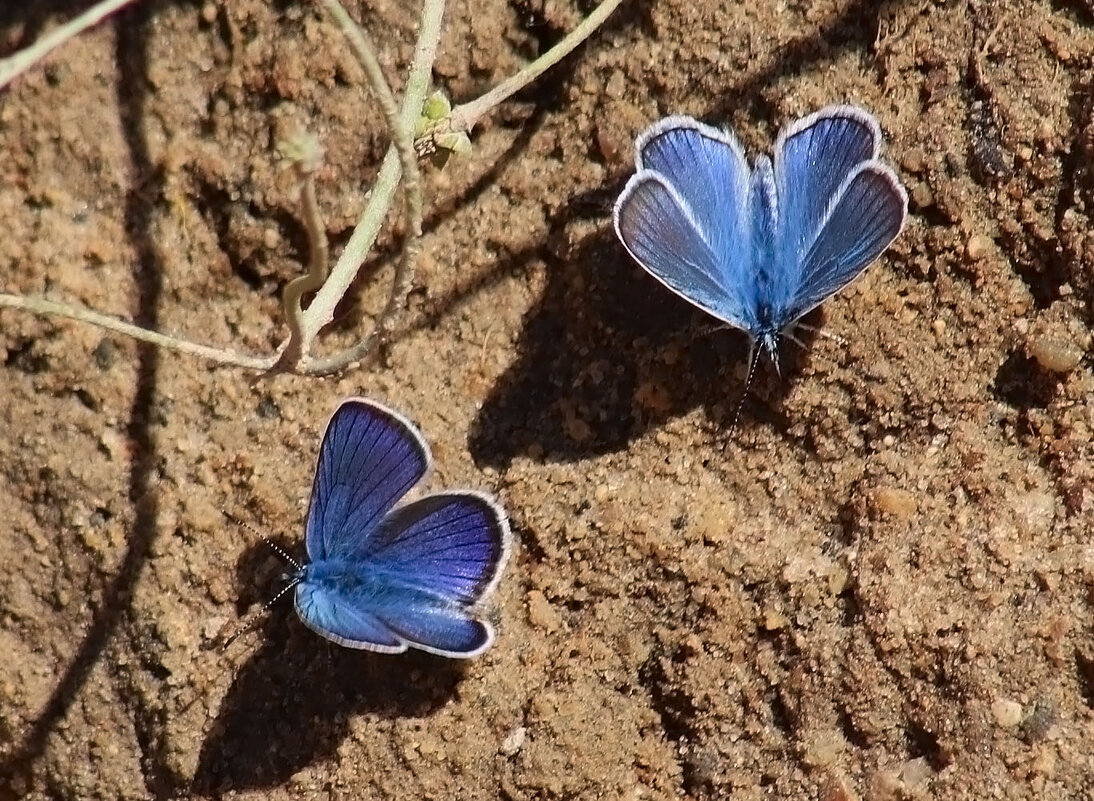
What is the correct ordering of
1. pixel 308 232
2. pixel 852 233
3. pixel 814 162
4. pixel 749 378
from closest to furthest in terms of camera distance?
pixel 308 232, pixel 852 233, pixel 814 162, pixel 749 378

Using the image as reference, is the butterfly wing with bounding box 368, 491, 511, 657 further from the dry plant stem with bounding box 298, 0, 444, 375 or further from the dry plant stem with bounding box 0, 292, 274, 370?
the dry plant stem with bounding box 0, 292, 274, 370

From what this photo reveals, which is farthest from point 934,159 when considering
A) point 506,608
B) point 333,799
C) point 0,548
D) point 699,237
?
point 0,548

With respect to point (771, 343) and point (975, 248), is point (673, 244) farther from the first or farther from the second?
point (975, 248)

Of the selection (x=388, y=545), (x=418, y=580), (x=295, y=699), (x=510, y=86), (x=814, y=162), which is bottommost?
(x=295, y=699)

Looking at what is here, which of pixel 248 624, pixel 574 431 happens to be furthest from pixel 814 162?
pixel 248 624

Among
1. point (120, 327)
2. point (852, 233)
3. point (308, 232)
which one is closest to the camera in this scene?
point (308, 232)

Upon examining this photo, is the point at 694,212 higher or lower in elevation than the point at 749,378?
higher

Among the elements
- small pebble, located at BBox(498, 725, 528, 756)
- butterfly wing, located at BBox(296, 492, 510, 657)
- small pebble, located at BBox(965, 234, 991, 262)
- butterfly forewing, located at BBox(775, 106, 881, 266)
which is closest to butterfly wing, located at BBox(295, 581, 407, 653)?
butterfly wing, located at BBox(296, 492, 510, 657)
